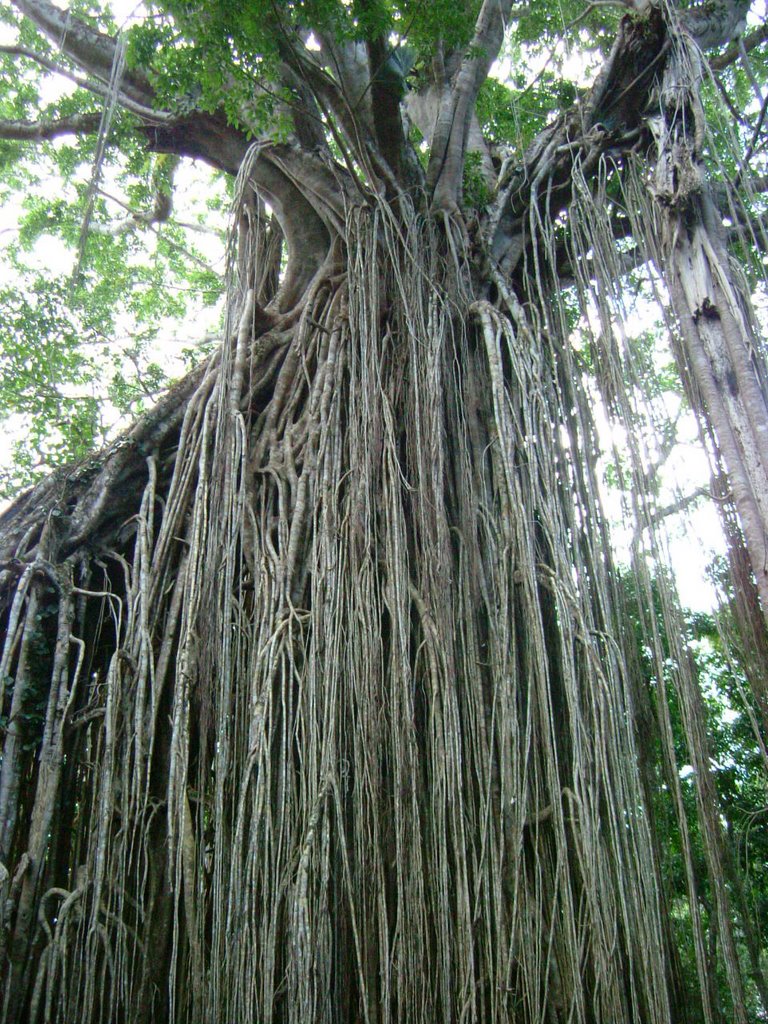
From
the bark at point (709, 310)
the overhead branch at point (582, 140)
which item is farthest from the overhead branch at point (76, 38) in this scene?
the bark at point (709, 310)

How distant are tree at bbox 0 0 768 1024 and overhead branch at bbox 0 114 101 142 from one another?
18.3 inches

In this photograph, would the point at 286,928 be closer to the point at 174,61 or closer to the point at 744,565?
the point at 744,565

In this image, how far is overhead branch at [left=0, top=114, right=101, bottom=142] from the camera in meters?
4.07

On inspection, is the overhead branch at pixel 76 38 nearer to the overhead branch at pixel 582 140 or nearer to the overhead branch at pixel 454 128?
the overhead branch at pixel 454 128

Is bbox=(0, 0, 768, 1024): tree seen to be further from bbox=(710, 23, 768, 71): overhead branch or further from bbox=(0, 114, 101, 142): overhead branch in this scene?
bbox=(0, 114, 101, 142): overhead branch

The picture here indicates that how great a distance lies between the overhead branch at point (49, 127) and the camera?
4.07m

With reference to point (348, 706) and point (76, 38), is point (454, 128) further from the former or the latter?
point (348, 706)

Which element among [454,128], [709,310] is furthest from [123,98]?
[709,310]

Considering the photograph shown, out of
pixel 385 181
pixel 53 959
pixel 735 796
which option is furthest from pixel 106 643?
pixel 735 796

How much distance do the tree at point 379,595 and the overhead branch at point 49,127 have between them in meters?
0.46

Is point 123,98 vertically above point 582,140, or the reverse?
point 123,98

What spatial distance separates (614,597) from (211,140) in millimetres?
2732

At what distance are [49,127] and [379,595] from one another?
309 centimetres

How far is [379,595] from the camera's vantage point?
107 inches
